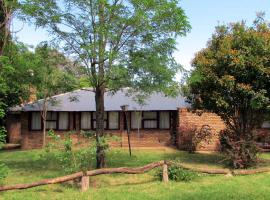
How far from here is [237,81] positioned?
1838 centimetres

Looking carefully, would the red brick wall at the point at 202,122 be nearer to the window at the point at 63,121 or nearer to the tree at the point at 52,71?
the window at the point at 63,121

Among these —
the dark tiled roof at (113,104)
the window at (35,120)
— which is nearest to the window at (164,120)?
the dark tiled roof at (113,104)

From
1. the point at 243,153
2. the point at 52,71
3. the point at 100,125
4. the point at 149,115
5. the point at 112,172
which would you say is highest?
the point at 52,71

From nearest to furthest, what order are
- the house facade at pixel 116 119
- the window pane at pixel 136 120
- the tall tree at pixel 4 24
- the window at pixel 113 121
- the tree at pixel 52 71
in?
the tree at pixel 52 71
the tall tree at pixel 4 24
the house facade at pixel 116 119
the window pane at pixel 136 120
the window at pixel 113 121

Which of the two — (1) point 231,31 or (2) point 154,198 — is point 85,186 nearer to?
(2) point 154,198

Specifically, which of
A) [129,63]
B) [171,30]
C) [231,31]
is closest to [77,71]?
[129,63]

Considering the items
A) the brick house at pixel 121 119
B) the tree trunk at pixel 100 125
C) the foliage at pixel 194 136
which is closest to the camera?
the tree trunk at pixel 100 125

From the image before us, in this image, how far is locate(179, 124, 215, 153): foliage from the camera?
1037 inches

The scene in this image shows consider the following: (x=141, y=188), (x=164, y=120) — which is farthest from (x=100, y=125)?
(x=164, y=120)

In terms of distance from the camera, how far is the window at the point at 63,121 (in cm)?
3086

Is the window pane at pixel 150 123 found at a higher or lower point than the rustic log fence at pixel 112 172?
higher

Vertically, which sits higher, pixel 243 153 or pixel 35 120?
pixel 35 120

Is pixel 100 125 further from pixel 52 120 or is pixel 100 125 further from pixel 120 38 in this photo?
pixel 52 120

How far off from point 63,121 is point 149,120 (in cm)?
578
